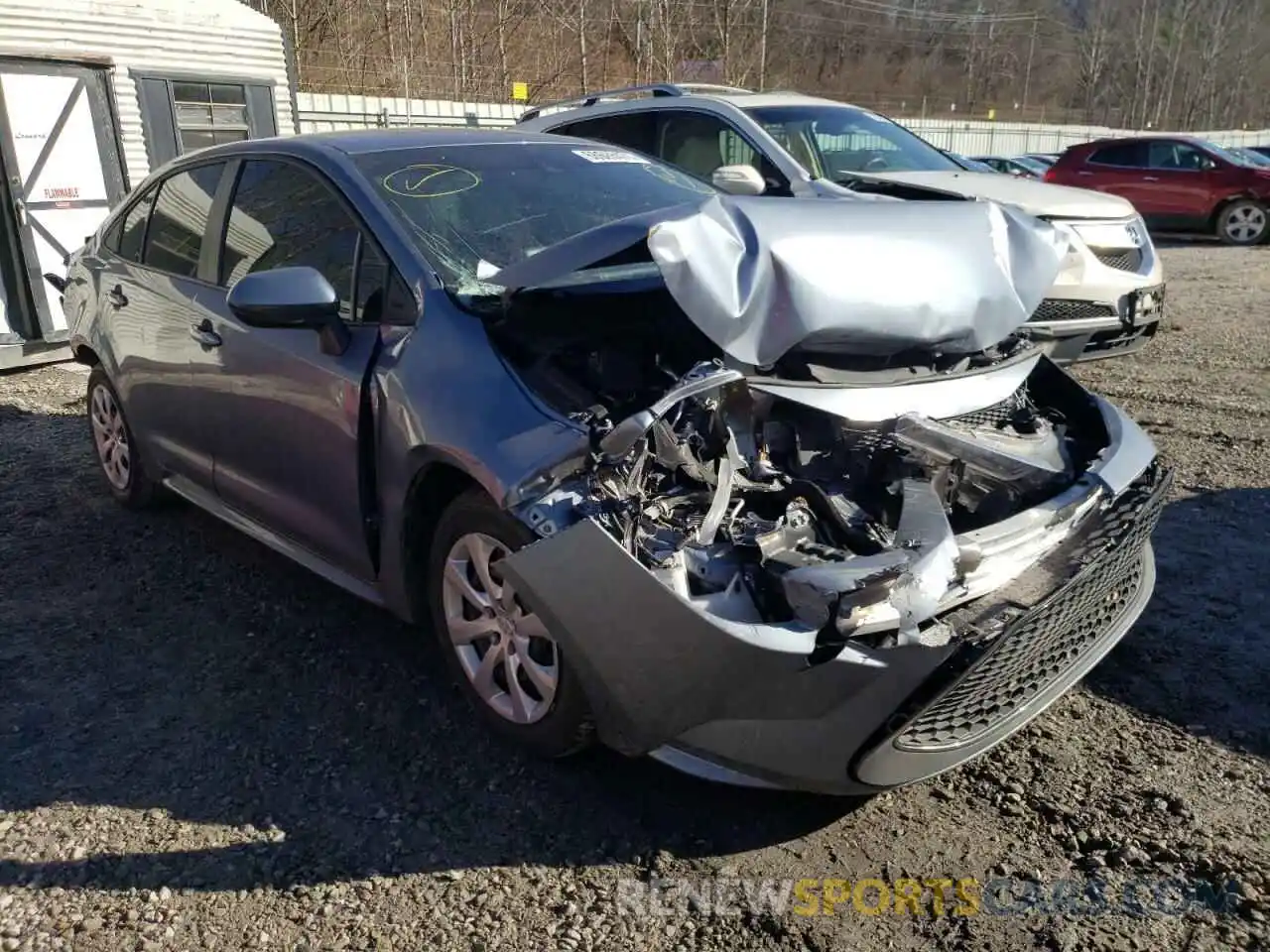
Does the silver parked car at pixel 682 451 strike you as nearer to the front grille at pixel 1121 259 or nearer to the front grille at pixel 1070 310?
the front grille at pixel 1070 310

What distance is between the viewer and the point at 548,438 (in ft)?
8.62

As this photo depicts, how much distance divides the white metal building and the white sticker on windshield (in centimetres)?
621

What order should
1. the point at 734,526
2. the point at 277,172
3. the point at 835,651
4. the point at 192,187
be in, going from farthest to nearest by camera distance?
1. the point at 192,187
2. the point at 277,172
3. the point at 734,526
4. the point at 835,651

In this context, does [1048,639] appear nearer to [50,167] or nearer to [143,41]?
[50,167]

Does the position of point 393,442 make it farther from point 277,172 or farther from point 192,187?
point 192,187

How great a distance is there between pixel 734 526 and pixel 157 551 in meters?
3.18

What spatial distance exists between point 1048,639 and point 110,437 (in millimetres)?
4473

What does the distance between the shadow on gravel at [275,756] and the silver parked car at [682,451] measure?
246 millimetres

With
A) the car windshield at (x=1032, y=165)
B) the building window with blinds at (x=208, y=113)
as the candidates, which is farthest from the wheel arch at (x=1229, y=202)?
the building window with blinds at (x=208, y=113)

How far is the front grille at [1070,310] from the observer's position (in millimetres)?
6418

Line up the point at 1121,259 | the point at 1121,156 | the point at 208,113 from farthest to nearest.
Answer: the point at 1121,156, the point at 208,113, the point at 1121,259

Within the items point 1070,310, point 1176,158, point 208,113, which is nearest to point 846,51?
point 1176,158

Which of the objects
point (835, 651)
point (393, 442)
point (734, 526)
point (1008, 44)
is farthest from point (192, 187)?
point (1008, 44)

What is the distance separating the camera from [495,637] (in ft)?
9.51
